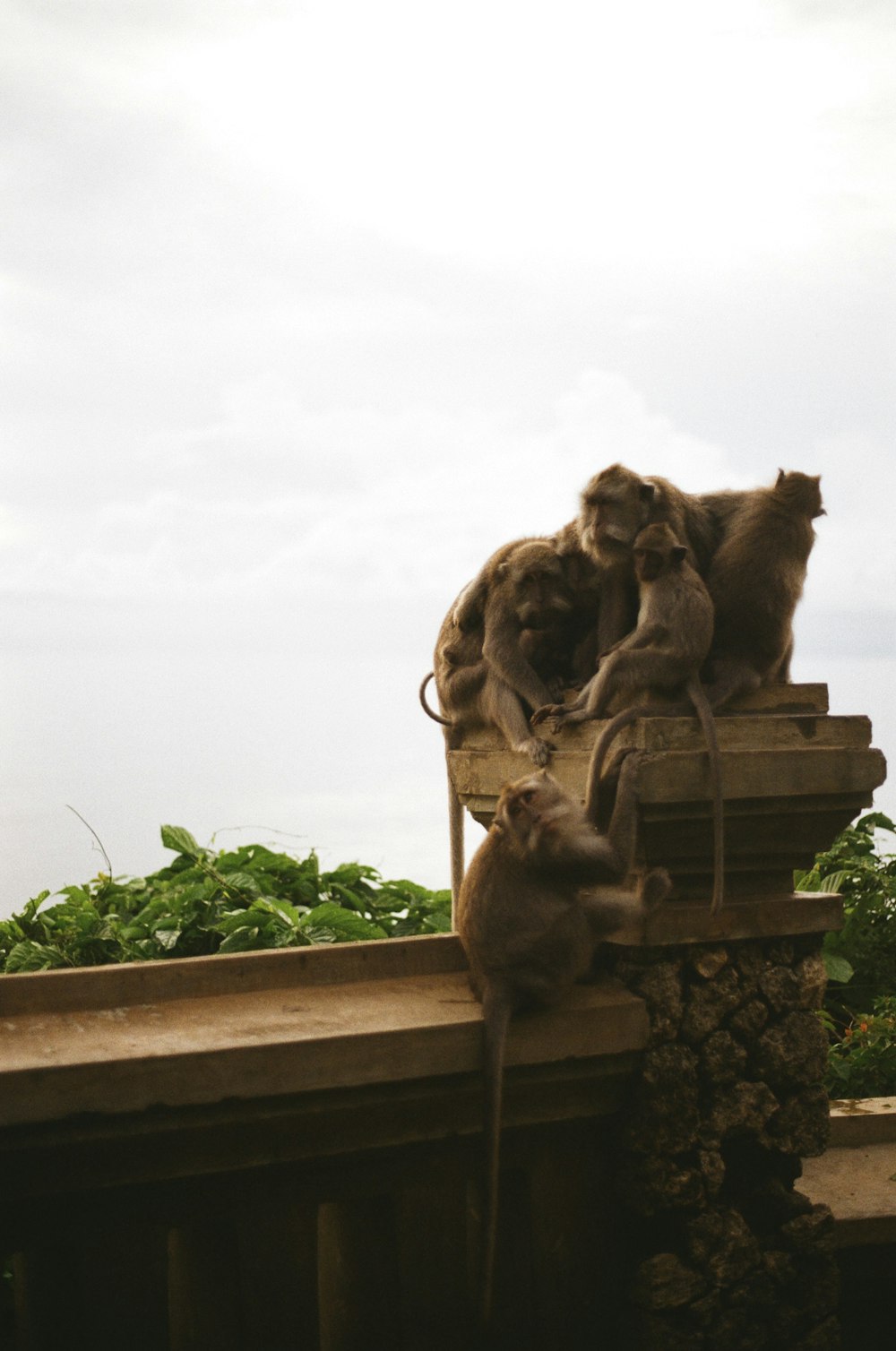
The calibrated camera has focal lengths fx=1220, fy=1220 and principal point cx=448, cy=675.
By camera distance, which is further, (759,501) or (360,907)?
(360,907)

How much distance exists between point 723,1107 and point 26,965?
317 cm

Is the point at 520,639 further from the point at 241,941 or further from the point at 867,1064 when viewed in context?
the point at 867,1064

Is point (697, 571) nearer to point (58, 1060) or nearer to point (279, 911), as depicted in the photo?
point (58, 1060)

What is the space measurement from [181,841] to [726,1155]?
3.77m

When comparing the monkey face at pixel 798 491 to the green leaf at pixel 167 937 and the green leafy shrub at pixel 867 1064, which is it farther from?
the green leaf at pixel 167 937

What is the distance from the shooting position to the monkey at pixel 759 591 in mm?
3434

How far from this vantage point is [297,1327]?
2807 mm

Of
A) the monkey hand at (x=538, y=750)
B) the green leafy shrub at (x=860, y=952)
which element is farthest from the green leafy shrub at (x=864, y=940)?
the monkey hand at (x=538, y=750)

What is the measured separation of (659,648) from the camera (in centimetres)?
323

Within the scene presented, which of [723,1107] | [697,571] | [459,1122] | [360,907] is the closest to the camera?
[459,1122]

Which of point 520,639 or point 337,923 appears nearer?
point 520,639

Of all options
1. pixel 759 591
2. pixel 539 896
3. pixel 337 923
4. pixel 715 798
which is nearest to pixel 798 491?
pixel 759 591

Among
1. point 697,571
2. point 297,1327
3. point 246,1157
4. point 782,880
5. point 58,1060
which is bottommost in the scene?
point 297,1327

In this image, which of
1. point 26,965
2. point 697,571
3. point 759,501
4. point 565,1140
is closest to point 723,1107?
point 565,1140
